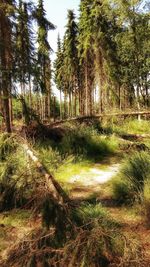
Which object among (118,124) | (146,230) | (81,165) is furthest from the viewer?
(118,124)

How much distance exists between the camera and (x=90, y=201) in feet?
20.9

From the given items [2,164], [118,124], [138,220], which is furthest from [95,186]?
[118,124]

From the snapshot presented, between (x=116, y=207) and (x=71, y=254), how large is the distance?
3.22 m

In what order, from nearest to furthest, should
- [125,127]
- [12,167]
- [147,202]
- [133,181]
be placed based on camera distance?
[147,202] → [12,167] → [133,181] → [125,127]

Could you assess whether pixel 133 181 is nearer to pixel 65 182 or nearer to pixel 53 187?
pixel 65 182

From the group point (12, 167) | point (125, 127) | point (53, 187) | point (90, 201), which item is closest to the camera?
point (53, 187)

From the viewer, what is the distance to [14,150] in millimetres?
5805

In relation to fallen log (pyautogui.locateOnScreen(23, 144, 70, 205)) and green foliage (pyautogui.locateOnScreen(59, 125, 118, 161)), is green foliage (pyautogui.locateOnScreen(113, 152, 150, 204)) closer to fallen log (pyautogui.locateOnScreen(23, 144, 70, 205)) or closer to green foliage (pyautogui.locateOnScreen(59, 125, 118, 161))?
fallen log (pyautogui.locateOnScreen(23, 144, 70, 205))

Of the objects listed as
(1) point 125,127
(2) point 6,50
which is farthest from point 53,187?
(1) point 125,127

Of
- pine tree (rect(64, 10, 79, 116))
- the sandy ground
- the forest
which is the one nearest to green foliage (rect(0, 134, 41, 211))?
the forest

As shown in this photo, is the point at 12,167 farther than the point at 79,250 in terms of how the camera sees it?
Yes

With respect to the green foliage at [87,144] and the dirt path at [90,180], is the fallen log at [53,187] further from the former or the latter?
the green foliage at [87,144]

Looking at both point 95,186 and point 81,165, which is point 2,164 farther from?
point 81,165

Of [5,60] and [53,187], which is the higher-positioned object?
[5,60]
